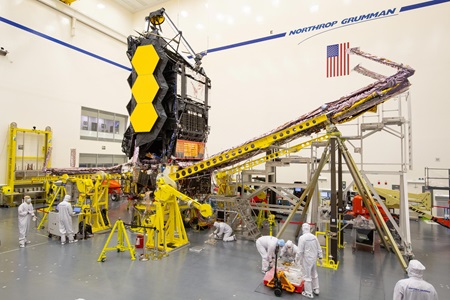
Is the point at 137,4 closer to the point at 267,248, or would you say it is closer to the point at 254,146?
the point at 254,146

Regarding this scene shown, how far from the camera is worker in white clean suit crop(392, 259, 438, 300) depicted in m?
3.28

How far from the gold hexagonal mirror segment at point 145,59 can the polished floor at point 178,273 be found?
6.04m

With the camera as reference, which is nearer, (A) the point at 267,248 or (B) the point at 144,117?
(A) the point at 267,248

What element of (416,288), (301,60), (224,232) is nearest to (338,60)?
(301,60)

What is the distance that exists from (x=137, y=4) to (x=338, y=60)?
1569 centimetres

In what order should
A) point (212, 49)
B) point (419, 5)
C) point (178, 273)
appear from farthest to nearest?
1. point (212, 49)
2. point (419, 5)
3. point (178, 273)

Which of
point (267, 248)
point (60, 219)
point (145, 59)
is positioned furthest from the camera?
point (145, 59)

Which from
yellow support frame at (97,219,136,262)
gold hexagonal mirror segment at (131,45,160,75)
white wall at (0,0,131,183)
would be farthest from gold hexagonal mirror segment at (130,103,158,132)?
white wall at (0,0,131,183)

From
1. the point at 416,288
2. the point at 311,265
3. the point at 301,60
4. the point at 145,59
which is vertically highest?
the point at 301,60

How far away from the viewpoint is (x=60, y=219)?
25.5 ft

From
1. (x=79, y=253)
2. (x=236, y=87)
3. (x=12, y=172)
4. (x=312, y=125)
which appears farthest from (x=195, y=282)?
(x=236, y=87)

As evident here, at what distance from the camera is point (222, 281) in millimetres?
5672

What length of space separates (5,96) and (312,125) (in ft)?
49.2

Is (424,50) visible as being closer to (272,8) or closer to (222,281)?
(272,8)
